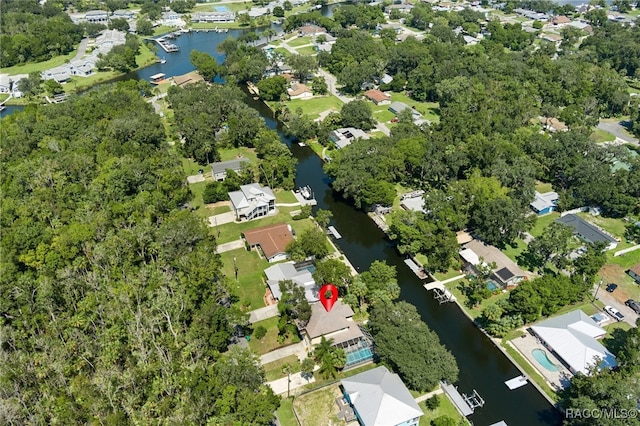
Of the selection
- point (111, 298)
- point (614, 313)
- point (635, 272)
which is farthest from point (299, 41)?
point (614, 313)

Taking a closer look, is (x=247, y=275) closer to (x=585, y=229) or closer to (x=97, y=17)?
(x=585, y=229)

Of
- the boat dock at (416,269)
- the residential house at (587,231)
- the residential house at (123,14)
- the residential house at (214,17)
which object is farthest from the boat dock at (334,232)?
the residential house at (123,14)

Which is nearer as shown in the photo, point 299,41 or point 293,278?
point 293,278

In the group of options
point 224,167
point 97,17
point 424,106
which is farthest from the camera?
point 97,17

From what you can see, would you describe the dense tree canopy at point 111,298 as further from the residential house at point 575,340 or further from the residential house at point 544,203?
the residential house at point 544,203

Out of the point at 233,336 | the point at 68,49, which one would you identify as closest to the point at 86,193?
the point at 233,336

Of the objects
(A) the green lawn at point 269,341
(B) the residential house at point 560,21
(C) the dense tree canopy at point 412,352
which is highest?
(B) the residential house at point 560,21

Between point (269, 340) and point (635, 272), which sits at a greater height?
point (635, 272)
